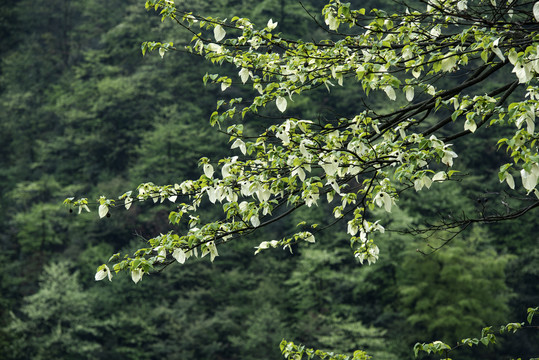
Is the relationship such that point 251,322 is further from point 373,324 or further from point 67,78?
point 67,78

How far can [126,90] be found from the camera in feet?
103

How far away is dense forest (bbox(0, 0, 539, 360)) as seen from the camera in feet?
69.1

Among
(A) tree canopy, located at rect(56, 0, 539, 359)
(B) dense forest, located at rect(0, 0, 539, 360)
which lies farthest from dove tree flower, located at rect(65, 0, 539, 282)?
(B) dense forest, located at rect(0, 0, 539, 360)

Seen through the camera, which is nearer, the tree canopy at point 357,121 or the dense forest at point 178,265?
the tree canopy at point 357,121

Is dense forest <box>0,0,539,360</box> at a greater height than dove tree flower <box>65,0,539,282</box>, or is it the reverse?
dove tree flower <box>65,0,539,282</box>

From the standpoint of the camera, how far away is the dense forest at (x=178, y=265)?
2106cm

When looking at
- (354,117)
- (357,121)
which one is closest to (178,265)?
(354,117)

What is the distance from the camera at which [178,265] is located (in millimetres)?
24703

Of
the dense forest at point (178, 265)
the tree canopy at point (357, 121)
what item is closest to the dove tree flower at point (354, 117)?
the tree canopy at point (357, 121)

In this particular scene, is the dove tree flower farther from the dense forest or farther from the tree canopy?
the dense forest

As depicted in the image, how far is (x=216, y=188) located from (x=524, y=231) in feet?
77.1

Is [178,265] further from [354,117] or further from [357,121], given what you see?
[357,121]

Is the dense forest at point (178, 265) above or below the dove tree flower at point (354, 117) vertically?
below

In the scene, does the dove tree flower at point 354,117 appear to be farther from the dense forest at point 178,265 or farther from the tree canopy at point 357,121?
the dense forest at point 178,265
